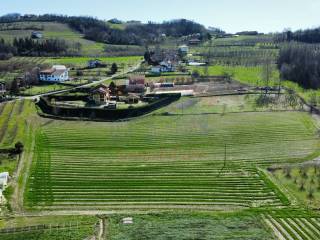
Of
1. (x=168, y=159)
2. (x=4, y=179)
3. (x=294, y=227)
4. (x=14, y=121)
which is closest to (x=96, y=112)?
(x=14, y=121)

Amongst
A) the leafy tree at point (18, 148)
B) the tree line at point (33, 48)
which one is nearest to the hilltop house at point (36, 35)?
the tree line at point (33, 48)

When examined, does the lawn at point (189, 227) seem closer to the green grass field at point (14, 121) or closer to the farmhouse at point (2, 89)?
the green grass field at point (14, 121)

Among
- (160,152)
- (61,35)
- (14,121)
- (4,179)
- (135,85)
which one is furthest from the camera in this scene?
(61,35)

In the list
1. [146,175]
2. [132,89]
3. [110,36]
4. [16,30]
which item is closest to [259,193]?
[146,175]

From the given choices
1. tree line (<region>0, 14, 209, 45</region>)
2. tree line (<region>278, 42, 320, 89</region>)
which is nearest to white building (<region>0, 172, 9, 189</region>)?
tree line (<region>278, 42, 320, 89</region>)

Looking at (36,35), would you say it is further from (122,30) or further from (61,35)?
(122,30)

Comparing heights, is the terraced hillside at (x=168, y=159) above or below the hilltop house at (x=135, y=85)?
below
